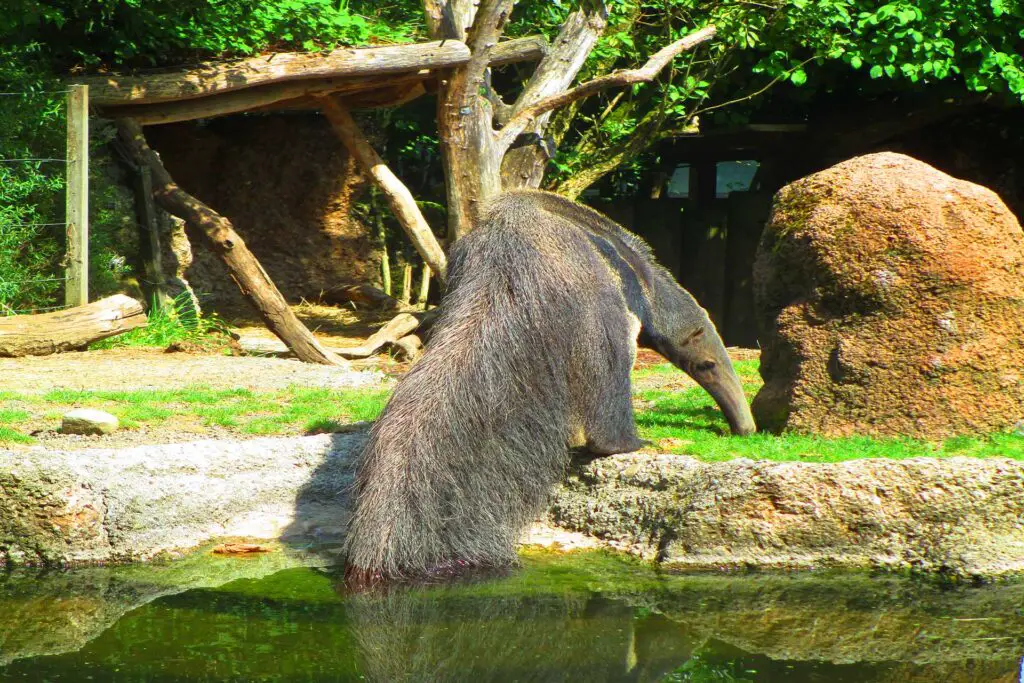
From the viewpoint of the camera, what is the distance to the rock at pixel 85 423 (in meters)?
6.16

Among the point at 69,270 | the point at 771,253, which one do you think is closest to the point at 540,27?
the point at 69,270

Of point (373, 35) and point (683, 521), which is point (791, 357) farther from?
point (373, 35)

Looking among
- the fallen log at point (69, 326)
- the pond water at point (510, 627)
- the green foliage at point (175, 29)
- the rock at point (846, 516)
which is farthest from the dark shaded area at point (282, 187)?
the rock at point (846, 516)

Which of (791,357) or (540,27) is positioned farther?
(540,27)

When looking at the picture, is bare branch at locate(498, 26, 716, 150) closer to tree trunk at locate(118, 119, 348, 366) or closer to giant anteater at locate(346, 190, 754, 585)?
tree trunk at locate(118, 119, 348, 366)

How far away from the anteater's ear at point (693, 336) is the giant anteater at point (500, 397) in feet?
2.13

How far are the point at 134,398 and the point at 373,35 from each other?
17.0ft

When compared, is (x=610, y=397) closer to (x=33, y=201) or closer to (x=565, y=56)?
(x=565, y=56)

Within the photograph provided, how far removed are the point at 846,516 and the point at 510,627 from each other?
163 cm

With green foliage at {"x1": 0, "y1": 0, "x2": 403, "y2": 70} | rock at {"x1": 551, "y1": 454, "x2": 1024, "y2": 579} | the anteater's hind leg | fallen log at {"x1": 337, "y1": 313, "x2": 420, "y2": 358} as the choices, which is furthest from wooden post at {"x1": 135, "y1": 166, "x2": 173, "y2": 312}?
rock at {"x1": 551, "y1": 454, "x2": 1024, "y2": 579}

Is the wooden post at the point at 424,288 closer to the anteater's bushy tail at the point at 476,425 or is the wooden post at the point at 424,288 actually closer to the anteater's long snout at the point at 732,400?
the anteater's long snout at the point at 732,400

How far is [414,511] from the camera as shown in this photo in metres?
4.52

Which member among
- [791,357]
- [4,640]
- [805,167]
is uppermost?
[805,167]

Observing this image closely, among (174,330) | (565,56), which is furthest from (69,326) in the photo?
(565,56)
